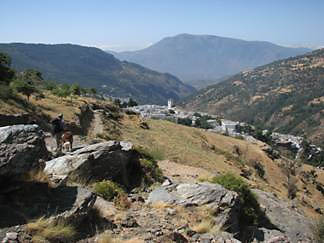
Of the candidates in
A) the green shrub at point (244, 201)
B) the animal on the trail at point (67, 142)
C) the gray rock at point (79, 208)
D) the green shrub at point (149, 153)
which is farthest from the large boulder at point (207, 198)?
the green shrub at point (149, 153)

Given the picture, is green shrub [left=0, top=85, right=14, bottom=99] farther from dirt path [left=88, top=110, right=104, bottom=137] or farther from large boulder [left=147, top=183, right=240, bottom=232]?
large boulder [left=147, top=183, right=240, bottom=232]

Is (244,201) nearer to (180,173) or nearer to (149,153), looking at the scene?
(149,153)

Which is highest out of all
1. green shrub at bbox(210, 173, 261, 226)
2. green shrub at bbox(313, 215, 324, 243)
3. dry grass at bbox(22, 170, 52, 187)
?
dry grass at bbox(22, 170, 52, 187)

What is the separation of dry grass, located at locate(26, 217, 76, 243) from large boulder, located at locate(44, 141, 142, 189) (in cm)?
225

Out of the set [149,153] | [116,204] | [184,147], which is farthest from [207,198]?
[184,147]

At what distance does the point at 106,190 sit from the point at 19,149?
3.80m

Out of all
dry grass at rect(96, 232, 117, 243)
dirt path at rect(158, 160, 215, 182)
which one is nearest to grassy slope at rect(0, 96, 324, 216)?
dirt path at rect(158, 160, 215, 182)

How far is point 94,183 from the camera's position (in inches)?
450

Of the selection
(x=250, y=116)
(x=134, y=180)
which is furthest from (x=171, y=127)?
(x=250, y=116)

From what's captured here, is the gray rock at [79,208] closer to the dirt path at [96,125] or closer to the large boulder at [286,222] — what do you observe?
the large boulder at [286,222]

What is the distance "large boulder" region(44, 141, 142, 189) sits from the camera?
10805 millimetres

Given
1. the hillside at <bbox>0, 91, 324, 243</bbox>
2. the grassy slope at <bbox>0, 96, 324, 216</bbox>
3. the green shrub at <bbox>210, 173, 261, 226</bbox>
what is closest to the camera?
the hillside at <bbox>0, 91, 324, 243</bbox>

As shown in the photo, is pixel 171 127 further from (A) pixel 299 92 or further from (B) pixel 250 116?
(A) pixel 299 92

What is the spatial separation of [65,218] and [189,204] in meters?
4.72
